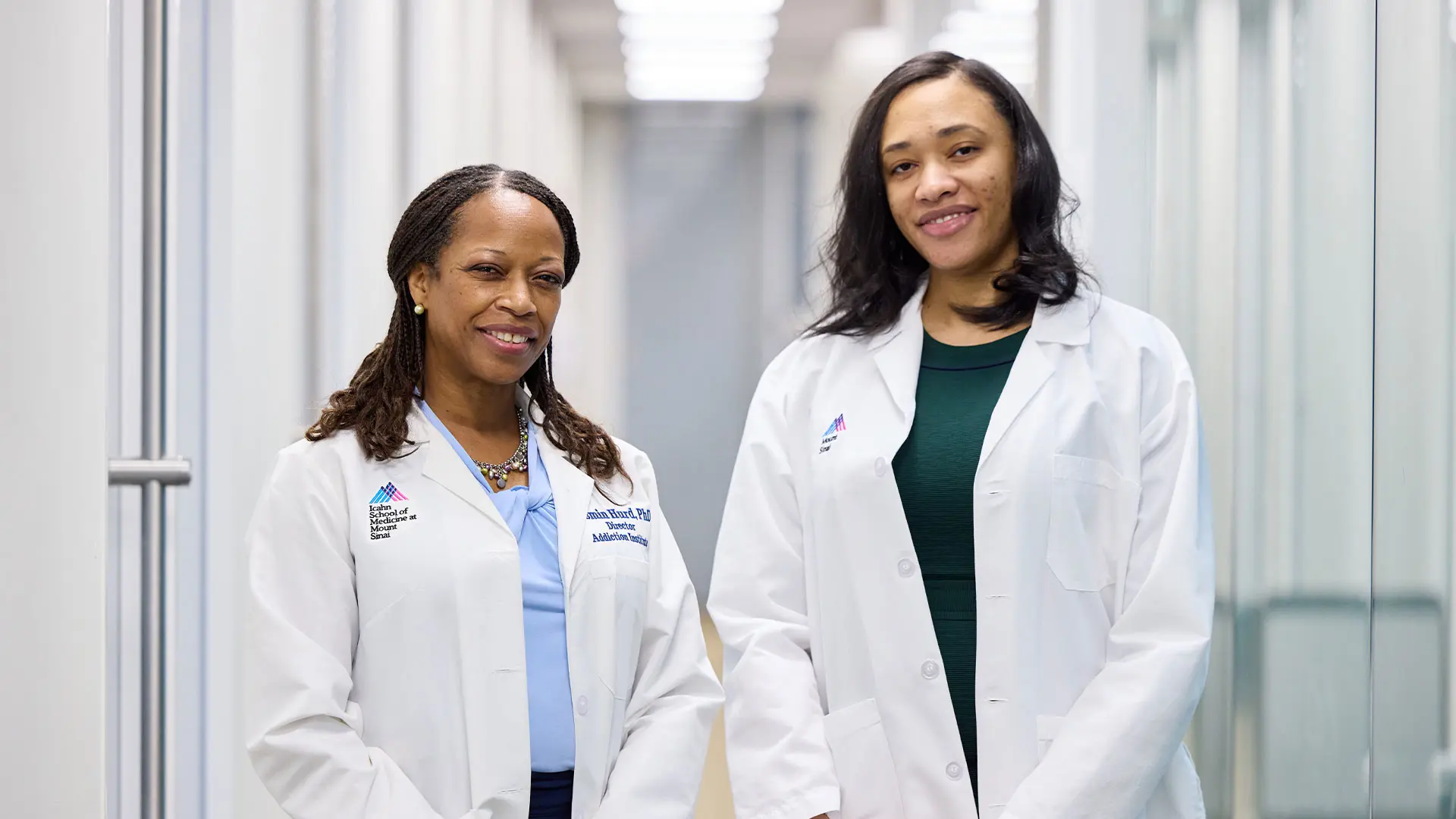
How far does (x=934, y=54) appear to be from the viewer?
70.4 inches

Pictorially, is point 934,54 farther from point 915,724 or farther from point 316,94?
point 316,94

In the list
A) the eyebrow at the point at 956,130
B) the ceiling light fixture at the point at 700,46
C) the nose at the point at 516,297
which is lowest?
the nose at the point at 516,297

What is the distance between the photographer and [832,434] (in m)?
1.72

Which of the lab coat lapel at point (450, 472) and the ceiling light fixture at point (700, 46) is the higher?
the ceiling light fixture at point (700, 46)

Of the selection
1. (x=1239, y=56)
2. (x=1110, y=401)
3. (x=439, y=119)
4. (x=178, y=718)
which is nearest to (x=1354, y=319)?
(x=1110, y=401)

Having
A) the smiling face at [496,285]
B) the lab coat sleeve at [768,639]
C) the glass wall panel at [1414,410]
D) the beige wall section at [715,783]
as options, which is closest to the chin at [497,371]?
the smiling face at [496,285]

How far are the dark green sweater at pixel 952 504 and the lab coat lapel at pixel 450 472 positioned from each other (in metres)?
0.52

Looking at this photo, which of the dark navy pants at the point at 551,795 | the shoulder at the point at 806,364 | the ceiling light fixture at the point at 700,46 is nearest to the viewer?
the dark navy pants at the point at 551,795

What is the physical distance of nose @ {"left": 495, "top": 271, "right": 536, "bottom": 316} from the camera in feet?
4.96

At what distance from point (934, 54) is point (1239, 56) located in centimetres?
70

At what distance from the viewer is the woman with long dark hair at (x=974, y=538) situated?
155 centimetres

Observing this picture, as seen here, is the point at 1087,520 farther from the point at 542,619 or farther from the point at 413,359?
the point at 413,359

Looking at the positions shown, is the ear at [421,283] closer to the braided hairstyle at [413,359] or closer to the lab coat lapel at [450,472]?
the braided hairstyle at [413,359]

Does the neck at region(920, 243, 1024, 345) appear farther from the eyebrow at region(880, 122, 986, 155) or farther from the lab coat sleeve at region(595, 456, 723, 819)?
the lab coat sleeve at region(595, 456, 723, 819)
